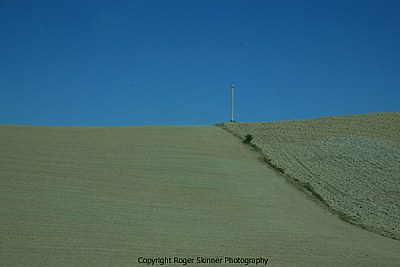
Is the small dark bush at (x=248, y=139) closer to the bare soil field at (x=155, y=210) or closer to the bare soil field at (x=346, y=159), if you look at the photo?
the bare soil field at (x=346, y=159)

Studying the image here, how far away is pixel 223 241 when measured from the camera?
1416cm

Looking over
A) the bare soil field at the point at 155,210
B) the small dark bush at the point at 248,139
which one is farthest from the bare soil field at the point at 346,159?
the bare soil field at the point at 155,210

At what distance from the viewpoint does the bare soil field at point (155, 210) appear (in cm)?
1249

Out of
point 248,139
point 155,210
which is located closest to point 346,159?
point 248,139

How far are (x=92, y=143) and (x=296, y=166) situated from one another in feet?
43.7

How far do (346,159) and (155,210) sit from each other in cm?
1648

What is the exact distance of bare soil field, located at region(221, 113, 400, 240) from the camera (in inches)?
871

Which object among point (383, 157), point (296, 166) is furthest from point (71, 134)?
point (383, 157)

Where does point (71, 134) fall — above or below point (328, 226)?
above

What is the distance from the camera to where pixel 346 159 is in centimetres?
3050

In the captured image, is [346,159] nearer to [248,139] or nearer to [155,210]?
[248,139]

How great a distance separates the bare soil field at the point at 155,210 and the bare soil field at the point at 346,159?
4.37ft

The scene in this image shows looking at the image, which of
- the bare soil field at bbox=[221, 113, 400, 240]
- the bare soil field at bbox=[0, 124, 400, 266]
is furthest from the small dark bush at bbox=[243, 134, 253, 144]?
the bare soil field at bbox=[0, 124, 400, 266]

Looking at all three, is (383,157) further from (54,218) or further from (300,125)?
(54,218)
